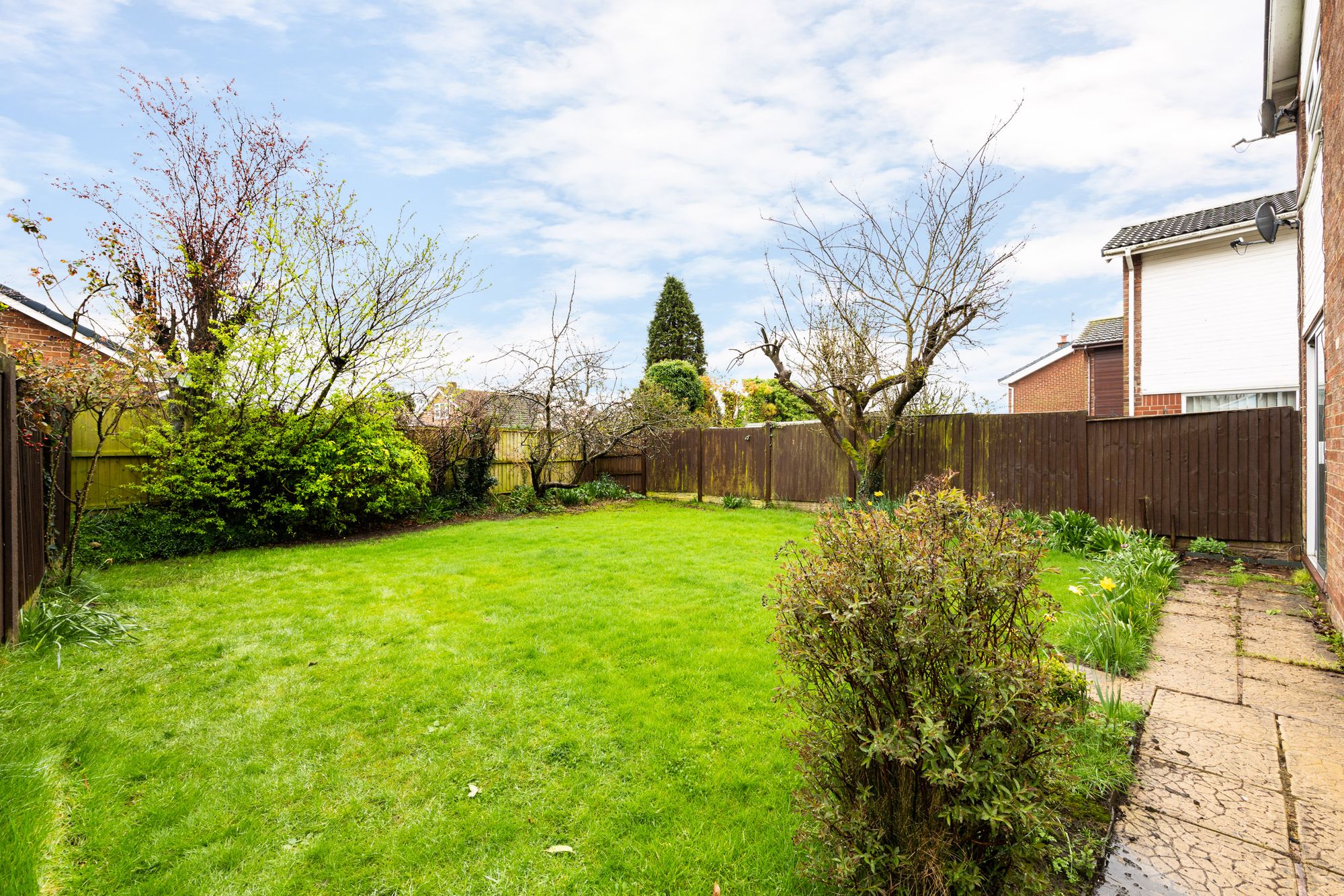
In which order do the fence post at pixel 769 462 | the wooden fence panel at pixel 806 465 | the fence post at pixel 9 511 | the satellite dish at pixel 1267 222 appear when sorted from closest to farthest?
the fence post at pixel 9 511, the satellite dish at pixel 1267 222, the wooden fence panel at pixel 806 465, the fence post at pixel 769 462

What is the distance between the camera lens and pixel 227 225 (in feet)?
29.9

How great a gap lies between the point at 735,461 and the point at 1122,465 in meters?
6.73

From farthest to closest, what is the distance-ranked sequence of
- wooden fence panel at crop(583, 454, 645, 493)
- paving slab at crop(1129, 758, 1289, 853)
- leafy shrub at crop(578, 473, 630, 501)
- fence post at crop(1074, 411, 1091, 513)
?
1. wooden fence panel at crop(583, 454, 645, 493)
2. leafy shrub at crop(578, 473, 630, 501)
3. fence post at crop(1074, 411, 1091, 513)
4. paving slab at crop(1129, 758, 1289, 853)

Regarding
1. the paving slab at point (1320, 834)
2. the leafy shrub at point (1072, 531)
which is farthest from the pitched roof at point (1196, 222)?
the paving slab at point (1320, 834)

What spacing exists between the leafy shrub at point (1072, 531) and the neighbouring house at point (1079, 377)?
8.20 m

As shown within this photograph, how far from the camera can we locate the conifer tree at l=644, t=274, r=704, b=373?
2172 cm

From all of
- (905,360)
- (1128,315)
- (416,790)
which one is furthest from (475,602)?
(1128,315)

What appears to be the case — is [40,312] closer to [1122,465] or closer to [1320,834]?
[1320,834]

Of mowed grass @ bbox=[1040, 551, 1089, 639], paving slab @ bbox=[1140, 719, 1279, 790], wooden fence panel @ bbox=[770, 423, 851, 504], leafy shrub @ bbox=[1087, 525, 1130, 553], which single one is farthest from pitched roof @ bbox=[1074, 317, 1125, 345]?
paving slab @ bbox=[1140, 719, 1279, 790]

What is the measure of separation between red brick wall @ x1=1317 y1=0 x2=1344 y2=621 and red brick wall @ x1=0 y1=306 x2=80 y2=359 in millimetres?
14506

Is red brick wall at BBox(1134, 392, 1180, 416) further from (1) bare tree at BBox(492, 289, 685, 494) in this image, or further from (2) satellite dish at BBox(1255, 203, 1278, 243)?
(1) bare tree at BBox(492, 289, 685, 494)

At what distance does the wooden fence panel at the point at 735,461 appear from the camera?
12.1 meters

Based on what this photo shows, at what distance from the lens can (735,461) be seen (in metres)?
12.6

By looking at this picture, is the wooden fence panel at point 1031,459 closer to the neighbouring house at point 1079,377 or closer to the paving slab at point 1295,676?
the paving slab at point 1295,676
